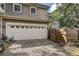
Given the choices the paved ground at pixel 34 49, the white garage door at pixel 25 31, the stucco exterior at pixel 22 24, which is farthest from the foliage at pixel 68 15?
the paved ground at pixel 34 49

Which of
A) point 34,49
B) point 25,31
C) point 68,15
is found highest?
point 68,15

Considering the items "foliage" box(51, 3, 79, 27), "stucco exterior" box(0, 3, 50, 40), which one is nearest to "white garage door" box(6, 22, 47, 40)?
"stucco exterior" box(0, 3, 50, 40)

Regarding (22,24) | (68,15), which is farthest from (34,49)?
(68,15)

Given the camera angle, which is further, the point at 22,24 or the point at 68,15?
the point at 22,24

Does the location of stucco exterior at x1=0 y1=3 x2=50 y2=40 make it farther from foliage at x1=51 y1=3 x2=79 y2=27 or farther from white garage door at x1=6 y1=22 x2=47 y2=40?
foliage at x1=51 y1=3 x2=79 y2=27

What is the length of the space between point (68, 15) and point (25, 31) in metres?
1.14

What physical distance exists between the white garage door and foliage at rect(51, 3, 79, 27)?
460 mm

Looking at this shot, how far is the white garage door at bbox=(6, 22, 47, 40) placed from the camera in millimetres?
3763

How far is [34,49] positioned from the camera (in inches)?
143

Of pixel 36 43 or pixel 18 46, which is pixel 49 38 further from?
pixel 18 46

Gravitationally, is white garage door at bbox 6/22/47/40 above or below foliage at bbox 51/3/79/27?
below

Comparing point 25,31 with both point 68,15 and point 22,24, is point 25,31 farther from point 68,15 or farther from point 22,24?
point 68,15

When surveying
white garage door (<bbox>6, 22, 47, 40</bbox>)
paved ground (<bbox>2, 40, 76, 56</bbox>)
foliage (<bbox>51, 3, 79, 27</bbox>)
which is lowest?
paved ground (<bbox>2, 40, 76, 56</bbox>)

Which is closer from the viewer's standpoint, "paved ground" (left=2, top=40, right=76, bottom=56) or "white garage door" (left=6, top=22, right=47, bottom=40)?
"paved ground" (left=2, top=40, right=76, bottom=56)
